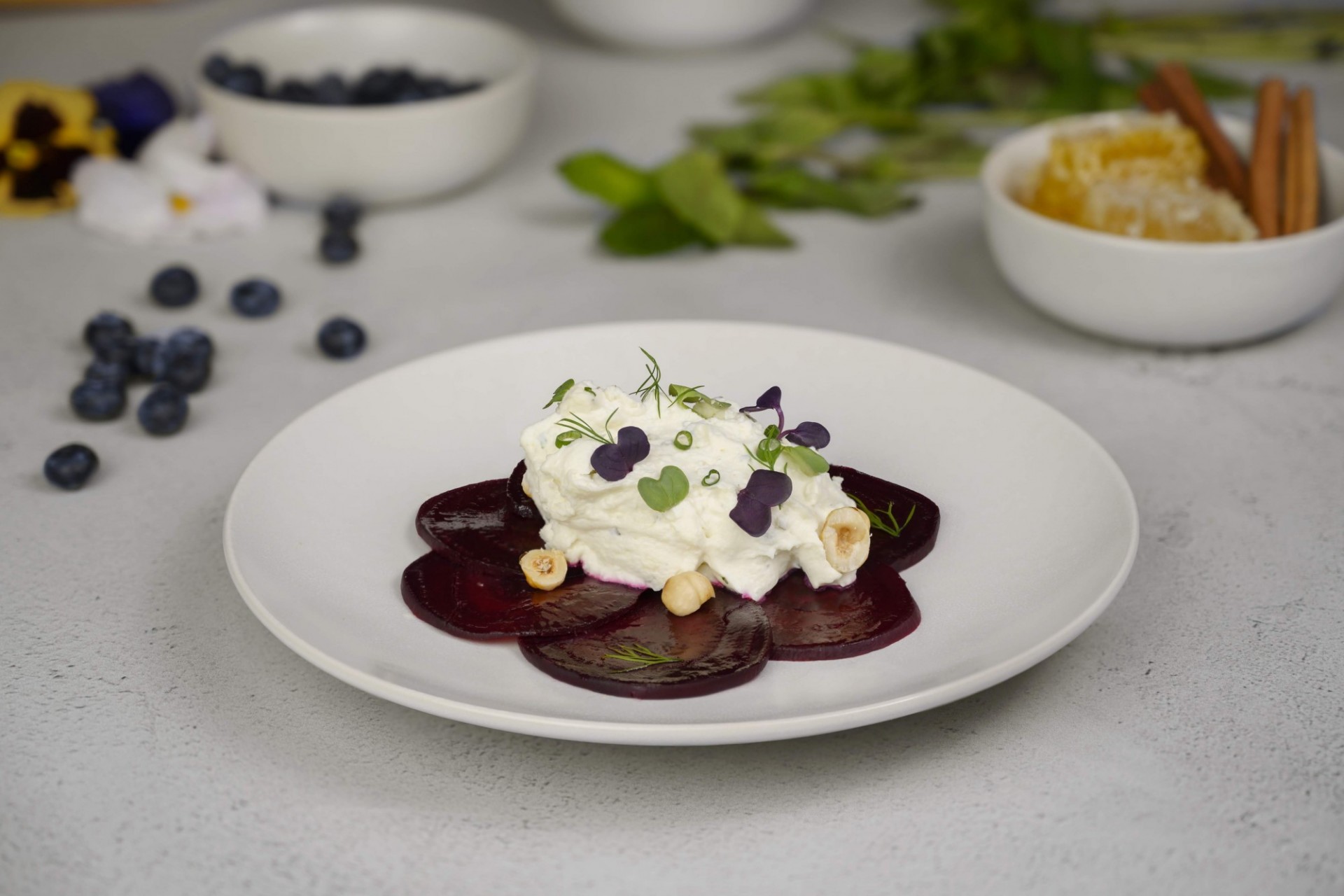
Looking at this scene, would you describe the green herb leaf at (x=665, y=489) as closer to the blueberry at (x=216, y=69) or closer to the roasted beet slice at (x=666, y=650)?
the roasted beet slice at (x=666, y=650)

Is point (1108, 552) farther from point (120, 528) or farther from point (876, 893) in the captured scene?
point (120, 528)

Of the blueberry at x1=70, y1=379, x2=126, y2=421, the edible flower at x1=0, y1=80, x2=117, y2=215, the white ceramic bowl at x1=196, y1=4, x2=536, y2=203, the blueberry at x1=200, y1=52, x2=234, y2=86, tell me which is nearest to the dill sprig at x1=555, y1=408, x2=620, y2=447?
the blueberry at x1=70, y1=379, x2=126, y2=421

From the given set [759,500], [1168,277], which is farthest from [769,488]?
[1168,277]

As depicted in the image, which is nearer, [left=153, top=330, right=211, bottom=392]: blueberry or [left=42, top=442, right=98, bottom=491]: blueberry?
[left=42, top=442, right=98, bottom=491]: blueberry

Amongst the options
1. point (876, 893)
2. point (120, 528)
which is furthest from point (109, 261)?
point (876, 893)

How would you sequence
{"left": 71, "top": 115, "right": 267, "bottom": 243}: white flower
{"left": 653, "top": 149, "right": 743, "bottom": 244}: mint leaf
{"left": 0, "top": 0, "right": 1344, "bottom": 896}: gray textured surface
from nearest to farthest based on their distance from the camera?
{"left": 0, "top": 0, "right": 1344, "bottom": 896}: gray textured surface, {"left": 653, "top": 149, "right": 743, "bottom": 244}: mint leaf, {"left": 71, "top": 115, "right": 267, "bottom": 243}: white flower

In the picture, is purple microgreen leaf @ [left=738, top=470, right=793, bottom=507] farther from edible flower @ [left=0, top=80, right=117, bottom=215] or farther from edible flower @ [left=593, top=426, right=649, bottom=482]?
edible flower @ [left=0, top=80, right=117, bottom=215]
